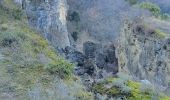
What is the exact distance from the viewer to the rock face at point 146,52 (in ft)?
77.5

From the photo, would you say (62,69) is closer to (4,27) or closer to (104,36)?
(4,27)

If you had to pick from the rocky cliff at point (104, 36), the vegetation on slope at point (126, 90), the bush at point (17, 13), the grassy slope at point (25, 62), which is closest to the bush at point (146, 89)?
the vegetation on slope at point (126, 90)

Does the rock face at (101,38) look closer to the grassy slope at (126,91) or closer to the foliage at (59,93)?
the grassy slope at (126,91)

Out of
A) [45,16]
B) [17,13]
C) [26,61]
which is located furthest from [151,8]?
[26,61]

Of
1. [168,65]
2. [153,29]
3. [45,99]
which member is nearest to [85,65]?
[45,99]

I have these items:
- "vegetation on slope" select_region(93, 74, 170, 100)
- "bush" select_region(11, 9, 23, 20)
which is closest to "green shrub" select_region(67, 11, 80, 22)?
"bush" select_region(11, 9, 23, 20)

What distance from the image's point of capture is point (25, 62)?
10.2 metres

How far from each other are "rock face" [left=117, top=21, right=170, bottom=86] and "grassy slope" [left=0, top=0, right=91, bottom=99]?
11494 millimetres

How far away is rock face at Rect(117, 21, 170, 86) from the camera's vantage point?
23.6 meters

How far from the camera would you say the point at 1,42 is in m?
11.1

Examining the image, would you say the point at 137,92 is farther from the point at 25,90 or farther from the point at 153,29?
the point at 153,29

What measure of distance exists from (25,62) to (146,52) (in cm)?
1579

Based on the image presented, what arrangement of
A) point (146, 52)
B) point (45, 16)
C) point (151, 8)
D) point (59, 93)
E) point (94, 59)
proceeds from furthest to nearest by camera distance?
point (151, 8)
point (146, 52)
point (94, 59)
point (45, 16)
point (59, 93)

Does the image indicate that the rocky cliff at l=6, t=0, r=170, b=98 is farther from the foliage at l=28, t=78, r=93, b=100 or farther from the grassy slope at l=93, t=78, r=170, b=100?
the foliage at l=28, t=78, r=93, b=100
